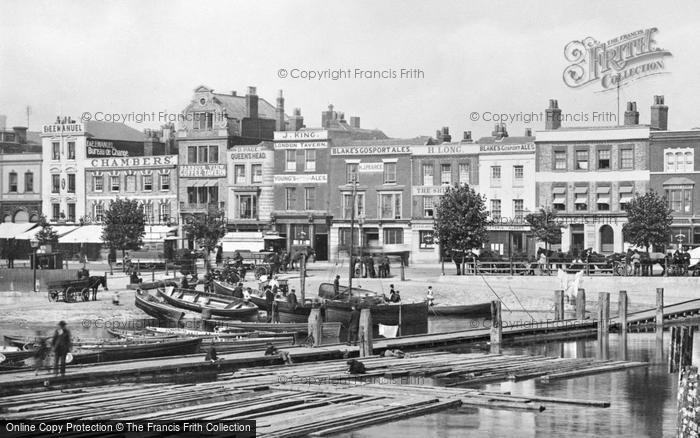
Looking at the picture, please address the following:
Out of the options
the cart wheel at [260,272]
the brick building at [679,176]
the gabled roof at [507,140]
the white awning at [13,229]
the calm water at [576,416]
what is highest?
the gabled roof at [507,140]

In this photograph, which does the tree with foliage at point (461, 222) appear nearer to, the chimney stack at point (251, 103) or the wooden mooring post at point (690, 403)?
the chimney stack at point (251, 103)

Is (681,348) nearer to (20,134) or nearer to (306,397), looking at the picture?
(306,397)

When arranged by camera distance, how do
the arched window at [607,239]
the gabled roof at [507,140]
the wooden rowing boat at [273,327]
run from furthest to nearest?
the gabled roof at [507,140] < the arched window at [607,239] < the wooden rowing boat at [273,327]

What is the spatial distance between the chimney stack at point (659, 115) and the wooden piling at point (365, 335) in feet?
152

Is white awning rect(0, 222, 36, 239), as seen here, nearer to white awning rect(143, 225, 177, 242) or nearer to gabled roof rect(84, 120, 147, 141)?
gabled roof rect(84, 120, 147, 141)

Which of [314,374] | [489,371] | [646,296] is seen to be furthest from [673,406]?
[646,296]

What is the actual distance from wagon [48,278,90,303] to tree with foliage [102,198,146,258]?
18.5m

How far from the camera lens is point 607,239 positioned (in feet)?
278

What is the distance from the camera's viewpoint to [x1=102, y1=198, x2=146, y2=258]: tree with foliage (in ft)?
291

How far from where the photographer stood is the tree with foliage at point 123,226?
3487 inches

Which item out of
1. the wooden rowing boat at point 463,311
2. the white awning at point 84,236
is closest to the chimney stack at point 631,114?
the wooden rowing boat at point 463,311

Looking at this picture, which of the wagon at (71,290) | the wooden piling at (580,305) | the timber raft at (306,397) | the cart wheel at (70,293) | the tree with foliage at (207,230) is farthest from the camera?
the tree with foliage at (207,230)

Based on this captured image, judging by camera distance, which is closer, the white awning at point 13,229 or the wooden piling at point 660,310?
the wooden piling at point 660,310

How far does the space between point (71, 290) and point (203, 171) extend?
1133 inches
